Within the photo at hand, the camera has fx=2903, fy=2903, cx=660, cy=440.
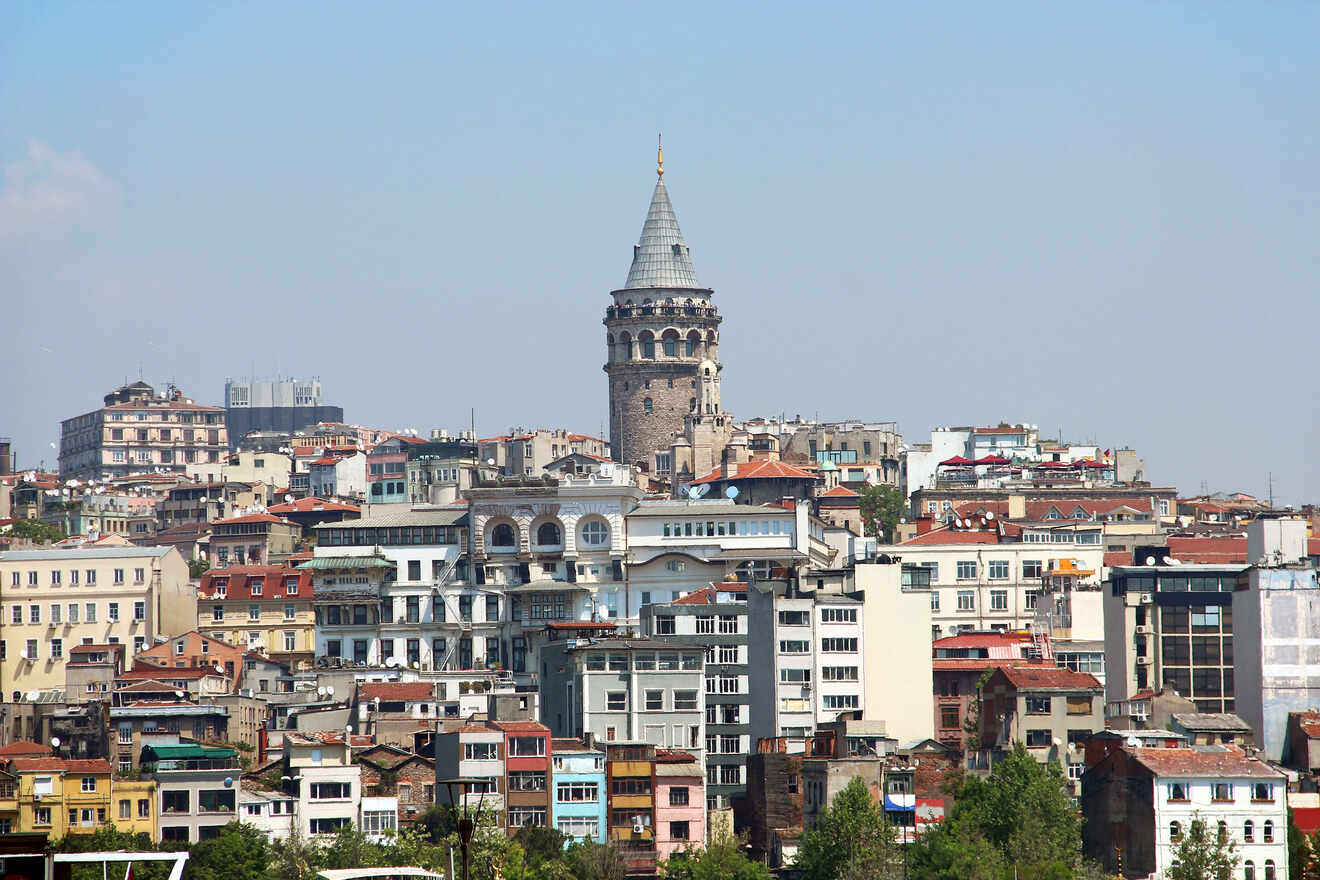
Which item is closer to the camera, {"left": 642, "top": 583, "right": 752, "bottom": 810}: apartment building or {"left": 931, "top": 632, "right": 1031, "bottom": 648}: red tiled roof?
{"left": 642, "top": 583, "right": 752, "bottom": 810}: apartment building

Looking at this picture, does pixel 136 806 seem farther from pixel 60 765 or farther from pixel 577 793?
pixel 577 793

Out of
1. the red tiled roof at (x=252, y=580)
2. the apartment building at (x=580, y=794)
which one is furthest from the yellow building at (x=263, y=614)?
the apartment building at (x=580, y=794)

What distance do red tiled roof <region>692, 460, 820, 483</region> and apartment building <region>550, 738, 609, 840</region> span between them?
154ft

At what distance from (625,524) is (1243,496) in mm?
62308

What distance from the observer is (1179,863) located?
70250mm

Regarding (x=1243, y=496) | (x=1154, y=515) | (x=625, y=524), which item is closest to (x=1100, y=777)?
(x=625, y=524)

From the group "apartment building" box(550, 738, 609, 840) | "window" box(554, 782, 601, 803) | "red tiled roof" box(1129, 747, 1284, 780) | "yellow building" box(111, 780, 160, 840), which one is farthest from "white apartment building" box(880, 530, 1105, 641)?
"yellow building" box(111, 780, 160, 840)

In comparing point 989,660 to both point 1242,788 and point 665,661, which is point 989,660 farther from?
point 1242,788

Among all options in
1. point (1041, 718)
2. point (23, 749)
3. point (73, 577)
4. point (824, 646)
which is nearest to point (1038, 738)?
point (1041, 718)

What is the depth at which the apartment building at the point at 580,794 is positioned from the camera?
7719 centimetres

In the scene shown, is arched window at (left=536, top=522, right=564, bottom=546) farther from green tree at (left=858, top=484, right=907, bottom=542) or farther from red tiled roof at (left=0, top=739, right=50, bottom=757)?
green tree at (left=858, top=484, right=907, bottom=542)

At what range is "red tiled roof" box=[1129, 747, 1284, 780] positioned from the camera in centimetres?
7312

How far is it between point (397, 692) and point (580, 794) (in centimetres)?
1386

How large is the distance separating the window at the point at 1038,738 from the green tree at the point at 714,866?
36.4 ft
